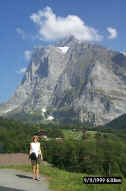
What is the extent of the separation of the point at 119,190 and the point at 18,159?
32114mm

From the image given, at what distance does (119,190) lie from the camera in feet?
47.2

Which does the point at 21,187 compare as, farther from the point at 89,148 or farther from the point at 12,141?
the point at 12,141

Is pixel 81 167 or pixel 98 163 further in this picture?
pixel 98 163

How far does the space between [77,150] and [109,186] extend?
335 feet

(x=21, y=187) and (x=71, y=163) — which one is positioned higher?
(x=21, y=187)

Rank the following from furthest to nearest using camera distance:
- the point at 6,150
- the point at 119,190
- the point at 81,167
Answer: the point at 6,150, the point at 81,167, the point at 119,190

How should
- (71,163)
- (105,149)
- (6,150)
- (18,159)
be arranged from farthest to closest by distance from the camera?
(6,150)
(105,149)
(71,163)
(18,159)

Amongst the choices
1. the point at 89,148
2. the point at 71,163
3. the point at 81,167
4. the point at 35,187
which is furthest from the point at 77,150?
the point at 35,187

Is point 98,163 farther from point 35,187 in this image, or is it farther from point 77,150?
point 35,187

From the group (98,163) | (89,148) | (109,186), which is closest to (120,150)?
(89,148)

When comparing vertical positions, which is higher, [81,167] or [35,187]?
[35,187]

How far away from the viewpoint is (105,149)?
417 ft

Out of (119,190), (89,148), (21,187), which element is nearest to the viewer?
(119,190)

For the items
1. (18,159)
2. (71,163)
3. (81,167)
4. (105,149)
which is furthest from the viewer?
(105,149)
